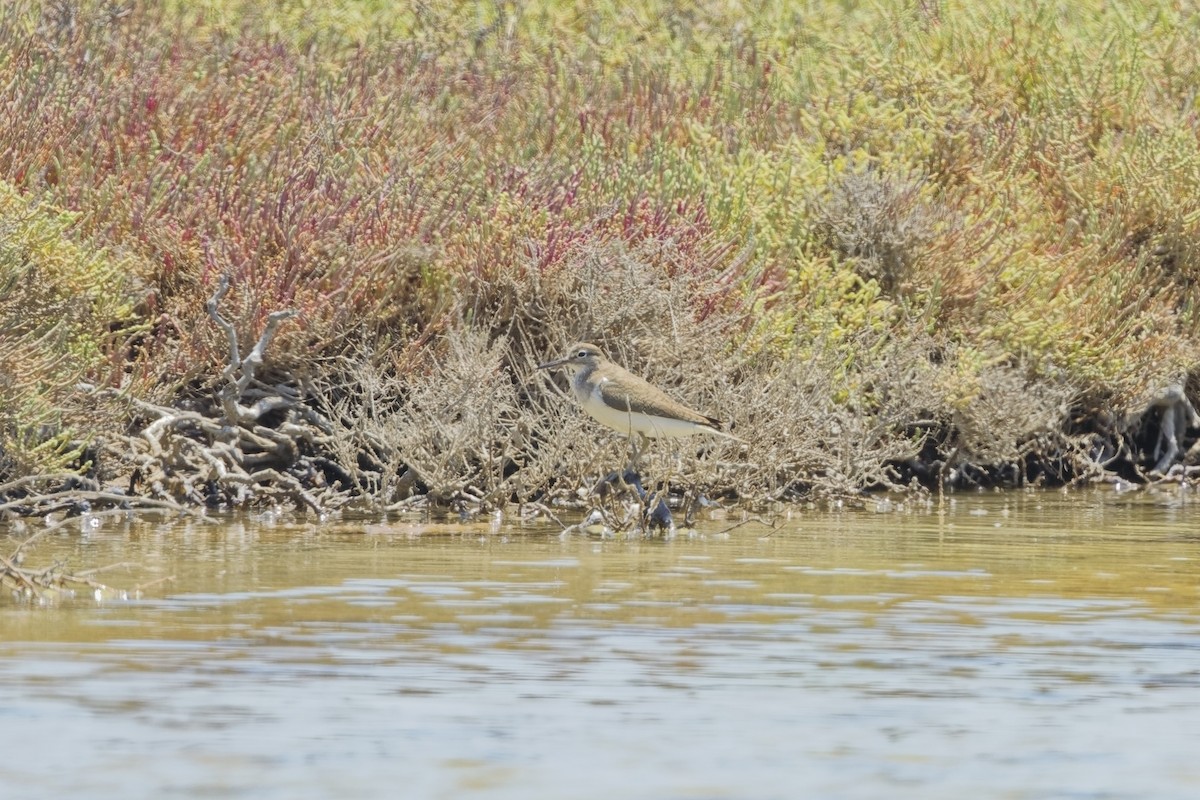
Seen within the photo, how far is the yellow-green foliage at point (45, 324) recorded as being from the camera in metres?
12.0

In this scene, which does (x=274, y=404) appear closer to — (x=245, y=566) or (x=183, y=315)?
(x=183, y=315)

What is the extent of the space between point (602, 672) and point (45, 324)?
18.9 feet

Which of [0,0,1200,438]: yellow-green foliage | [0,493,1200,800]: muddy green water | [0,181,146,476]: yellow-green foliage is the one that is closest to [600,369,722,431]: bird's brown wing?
[0,493,1200,800]: muddy green water

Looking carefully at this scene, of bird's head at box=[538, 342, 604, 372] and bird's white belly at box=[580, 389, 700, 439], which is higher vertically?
bird's head at box=[538, 342, 604, 372]

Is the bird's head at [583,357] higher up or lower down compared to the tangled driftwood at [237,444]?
higher up

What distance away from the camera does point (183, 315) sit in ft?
45.2

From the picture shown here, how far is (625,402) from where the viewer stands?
12125mm

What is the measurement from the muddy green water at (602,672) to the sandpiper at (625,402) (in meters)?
0.73

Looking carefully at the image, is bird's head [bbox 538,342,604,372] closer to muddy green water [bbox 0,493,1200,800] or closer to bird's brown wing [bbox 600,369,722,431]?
bird's brown wing [bbox 600,369,722,431]

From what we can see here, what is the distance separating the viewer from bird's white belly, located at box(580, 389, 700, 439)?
1213cm

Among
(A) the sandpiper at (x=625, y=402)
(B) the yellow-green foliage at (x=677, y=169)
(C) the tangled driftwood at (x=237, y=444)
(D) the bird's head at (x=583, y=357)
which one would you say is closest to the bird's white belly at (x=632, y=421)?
(A) the sandpiper at (x=625, y=402)

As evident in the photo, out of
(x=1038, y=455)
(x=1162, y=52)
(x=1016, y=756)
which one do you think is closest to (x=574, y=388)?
(x=1038, y=455)

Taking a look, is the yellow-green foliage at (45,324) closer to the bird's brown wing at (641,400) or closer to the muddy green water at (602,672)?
the muddy green water at (602,672)

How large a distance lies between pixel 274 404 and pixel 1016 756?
25.7 ft
